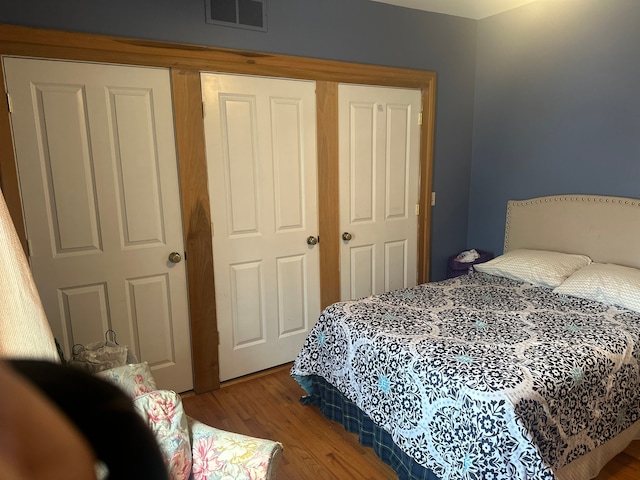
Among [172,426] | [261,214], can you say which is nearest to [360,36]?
[261,214]

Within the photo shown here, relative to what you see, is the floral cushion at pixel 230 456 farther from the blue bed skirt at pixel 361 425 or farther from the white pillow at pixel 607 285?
the white pillow at pixel 607 285

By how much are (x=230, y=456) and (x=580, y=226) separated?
2588 mm

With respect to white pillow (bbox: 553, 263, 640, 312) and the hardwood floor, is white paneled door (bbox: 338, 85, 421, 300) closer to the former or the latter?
the hardwood floor

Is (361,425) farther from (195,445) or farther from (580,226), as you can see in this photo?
(580,226)

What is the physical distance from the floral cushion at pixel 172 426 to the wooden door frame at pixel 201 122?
1.25m

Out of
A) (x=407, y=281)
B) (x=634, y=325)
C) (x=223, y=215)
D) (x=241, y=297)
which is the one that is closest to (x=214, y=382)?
(x=241, y=297)

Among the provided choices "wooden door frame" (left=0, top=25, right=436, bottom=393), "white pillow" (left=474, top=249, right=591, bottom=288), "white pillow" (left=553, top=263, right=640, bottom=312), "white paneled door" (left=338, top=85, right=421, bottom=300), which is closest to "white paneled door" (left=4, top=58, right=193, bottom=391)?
"wooden door frame" (left=0, top=25, right=436, bottom=393)

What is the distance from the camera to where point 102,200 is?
2309mm

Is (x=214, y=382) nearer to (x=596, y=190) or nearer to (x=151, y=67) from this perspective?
(x=151, y=67)

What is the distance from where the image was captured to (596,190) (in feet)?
9.31

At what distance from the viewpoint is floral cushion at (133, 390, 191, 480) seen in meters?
1.33

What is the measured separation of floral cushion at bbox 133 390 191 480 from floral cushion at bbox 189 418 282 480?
0.04m

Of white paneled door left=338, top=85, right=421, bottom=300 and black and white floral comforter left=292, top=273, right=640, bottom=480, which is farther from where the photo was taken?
white paneled door left=338, top=85, right=421, bottom=300

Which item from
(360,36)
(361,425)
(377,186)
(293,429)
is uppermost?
(360,36)
